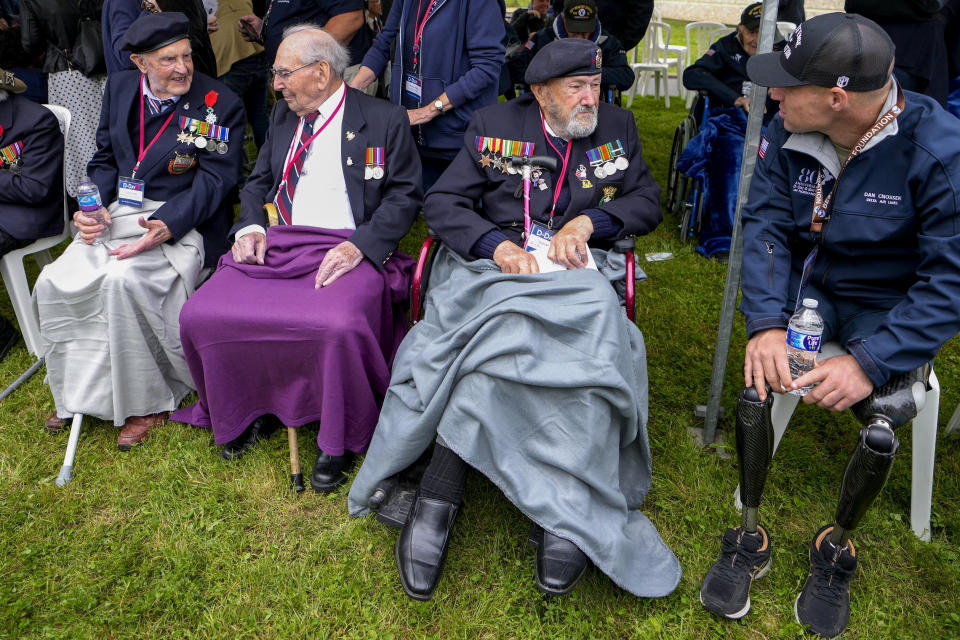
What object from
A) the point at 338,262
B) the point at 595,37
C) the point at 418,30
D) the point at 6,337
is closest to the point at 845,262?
the point at 338,262

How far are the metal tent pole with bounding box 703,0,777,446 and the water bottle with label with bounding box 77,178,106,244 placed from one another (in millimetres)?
2793

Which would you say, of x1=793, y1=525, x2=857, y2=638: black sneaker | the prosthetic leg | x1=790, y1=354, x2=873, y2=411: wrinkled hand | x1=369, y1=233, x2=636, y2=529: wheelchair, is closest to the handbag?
x1=369, y1=233, x2=636, y2=529: wheelchair

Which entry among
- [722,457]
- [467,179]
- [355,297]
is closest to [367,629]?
[355,297]

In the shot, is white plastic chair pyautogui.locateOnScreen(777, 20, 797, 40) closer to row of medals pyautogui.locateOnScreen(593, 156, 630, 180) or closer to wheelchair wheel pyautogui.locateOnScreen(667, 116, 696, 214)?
wheelchair wheel pyautogui.locateOnScreen(667, 116, 696, 214)

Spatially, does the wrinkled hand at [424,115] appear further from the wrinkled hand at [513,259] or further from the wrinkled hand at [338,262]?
the wrinkled hand at [513,259]

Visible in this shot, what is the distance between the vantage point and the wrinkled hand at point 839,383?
7.54 ft

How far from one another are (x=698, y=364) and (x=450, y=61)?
7.05 feet

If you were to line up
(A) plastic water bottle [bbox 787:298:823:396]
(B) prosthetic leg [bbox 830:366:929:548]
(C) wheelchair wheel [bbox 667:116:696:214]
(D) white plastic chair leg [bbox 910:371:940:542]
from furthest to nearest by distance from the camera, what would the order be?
(C) wheelchair wheel [bbox 667:116:696:214], (D) white plastic chair leg [bbox 910:371:940:542], (A) plastic water bottle [bbox 787:298:823:396], (B) prosthetic leg [bbox 830:366:929:548]

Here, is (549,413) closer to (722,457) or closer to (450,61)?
(722,457)

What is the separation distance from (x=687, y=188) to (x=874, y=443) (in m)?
3.81

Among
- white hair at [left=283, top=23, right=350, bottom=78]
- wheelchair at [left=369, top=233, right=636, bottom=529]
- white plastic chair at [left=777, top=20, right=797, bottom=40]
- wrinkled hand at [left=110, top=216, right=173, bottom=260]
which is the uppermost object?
white hair at [left=283, top=23, right=350, bottom=78]

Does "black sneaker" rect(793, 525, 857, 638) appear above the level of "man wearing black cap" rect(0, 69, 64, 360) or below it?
below

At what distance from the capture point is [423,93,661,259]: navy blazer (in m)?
3.17

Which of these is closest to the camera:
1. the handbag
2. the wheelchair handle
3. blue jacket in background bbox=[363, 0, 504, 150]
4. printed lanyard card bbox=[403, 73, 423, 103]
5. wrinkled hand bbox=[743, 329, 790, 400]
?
wrinkled hand bbox=[743, 329, 790, 400]
